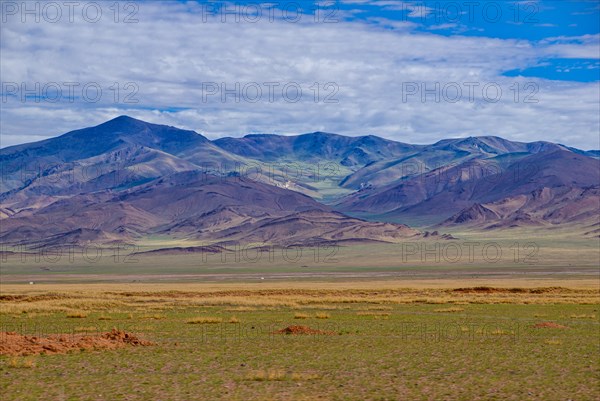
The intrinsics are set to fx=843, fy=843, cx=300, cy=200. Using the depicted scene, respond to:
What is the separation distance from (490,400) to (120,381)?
8.87 m

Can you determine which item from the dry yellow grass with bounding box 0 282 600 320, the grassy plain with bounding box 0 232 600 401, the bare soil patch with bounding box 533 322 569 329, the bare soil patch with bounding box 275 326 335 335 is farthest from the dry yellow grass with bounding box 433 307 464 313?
the bare soil patch with bounding box 275 326 335 335

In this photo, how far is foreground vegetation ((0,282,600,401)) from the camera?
19578 mm

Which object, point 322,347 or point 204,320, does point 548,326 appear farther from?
point 204,320

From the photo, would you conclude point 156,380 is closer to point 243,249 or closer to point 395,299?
point 395,299

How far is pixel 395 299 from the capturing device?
5194 cm

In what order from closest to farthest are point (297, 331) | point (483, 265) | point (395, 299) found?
point (297, 331) < point (395, 299) < point (483, 265)

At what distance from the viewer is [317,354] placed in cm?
2595

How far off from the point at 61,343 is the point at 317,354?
805 centimetres

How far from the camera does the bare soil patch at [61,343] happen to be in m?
25.4

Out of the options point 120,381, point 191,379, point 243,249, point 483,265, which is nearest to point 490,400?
point 191,379

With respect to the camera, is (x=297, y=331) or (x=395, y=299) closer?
(x=297, y=331)

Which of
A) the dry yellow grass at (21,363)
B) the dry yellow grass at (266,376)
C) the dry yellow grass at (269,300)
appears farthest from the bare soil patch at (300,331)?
the dry yellow grass at (21,363)

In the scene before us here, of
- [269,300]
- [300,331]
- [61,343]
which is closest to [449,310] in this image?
[269,300]

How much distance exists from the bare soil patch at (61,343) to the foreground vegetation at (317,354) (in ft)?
1.64
